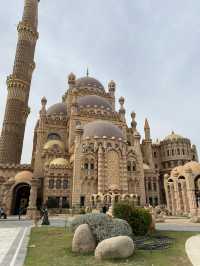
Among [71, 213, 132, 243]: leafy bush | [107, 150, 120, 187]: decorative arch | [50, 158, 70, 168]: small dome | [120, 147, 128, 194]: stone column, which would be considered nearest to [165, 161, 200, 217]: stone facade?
[120, 147, 128, 194]: stone column

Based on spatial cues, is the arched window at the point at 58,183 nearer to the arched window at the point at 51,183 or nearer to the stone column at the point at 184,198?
the arched window at the point at 51,183

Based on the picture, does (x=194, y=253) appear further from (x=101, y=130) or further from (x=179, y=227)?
(x=101, y=130)

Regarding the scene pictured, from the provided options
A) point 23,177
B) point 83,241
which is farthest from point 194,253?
point 23,177

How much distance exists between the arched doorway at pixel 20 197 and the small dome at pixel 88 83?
36.7 meters

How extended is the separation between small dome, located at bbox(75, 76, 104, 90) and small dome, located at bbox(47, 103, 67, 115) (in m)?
8.66

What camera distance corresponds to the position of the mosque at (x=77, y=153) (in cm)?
4284

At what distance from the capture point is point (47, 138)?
5769cm

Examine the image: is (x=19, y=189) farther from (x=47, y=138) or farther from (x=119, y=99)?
(x=119, y=99)

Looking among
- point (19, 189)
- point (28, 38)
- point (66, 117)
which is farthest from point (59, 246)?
point (28, 38)

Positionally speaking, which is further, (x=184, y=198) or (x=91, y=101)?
(x=91, y=101)

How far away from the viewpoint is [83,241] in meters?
9.71

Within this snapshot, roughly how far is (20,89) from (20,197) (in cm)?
2902

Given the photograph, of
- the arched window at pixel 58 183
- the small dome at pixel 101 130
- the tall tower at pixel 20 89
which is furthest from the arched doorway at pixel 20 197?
the small dome at pixel 101 130

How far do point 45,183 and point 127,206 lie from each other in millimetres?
31853
